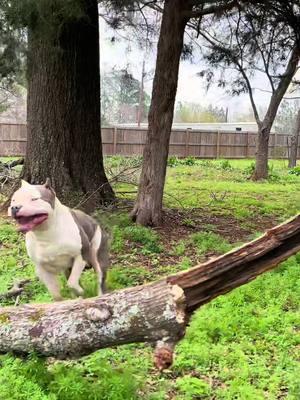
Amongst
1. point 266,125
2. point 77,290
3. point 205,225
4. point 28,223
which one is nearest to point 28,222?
point 28,223

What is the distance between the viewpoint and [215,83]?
41.8 ft

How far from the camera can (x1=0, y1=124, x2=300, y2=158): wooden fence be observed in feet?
70.1

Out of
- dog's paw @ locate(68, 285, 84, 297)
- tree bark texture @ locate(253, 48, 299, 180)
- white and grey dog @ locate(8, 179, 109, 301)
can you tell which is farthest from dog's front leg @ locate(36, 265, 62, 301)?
tree bark texture @ locate(253, 48, 299, 180)

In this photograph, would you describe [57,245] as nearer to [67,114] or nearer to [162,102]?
[162,102]

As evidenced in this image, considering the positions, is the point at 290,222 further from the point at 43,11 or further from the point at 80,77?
the point at 80,77

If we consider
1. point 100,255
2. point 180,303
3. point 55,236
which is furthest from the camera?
point 100,255

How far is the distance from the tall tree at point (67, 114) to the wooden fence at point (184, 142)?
1295 centimetres

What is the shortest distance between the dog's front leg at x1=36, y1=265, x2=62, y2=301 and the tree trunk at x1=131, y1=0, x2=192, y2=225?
138 inches

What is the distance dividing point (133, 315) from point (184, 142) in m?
22.6

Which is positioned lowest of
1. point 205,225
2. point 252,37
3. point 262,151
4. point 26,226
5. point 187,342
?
point 187,342

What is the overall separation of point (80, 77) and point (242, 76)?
7.80m

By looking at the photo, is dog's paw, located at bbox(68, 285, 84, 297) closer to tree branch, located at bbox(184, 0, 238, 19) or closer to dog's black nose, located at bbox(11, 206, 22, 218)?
dog's black nose, located at bbox(11, 206, 22, 218)

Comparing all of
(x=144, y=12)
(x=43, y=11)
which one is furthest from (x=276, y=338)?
(x=144, y=12)

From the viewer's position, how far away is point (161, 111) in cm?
674
